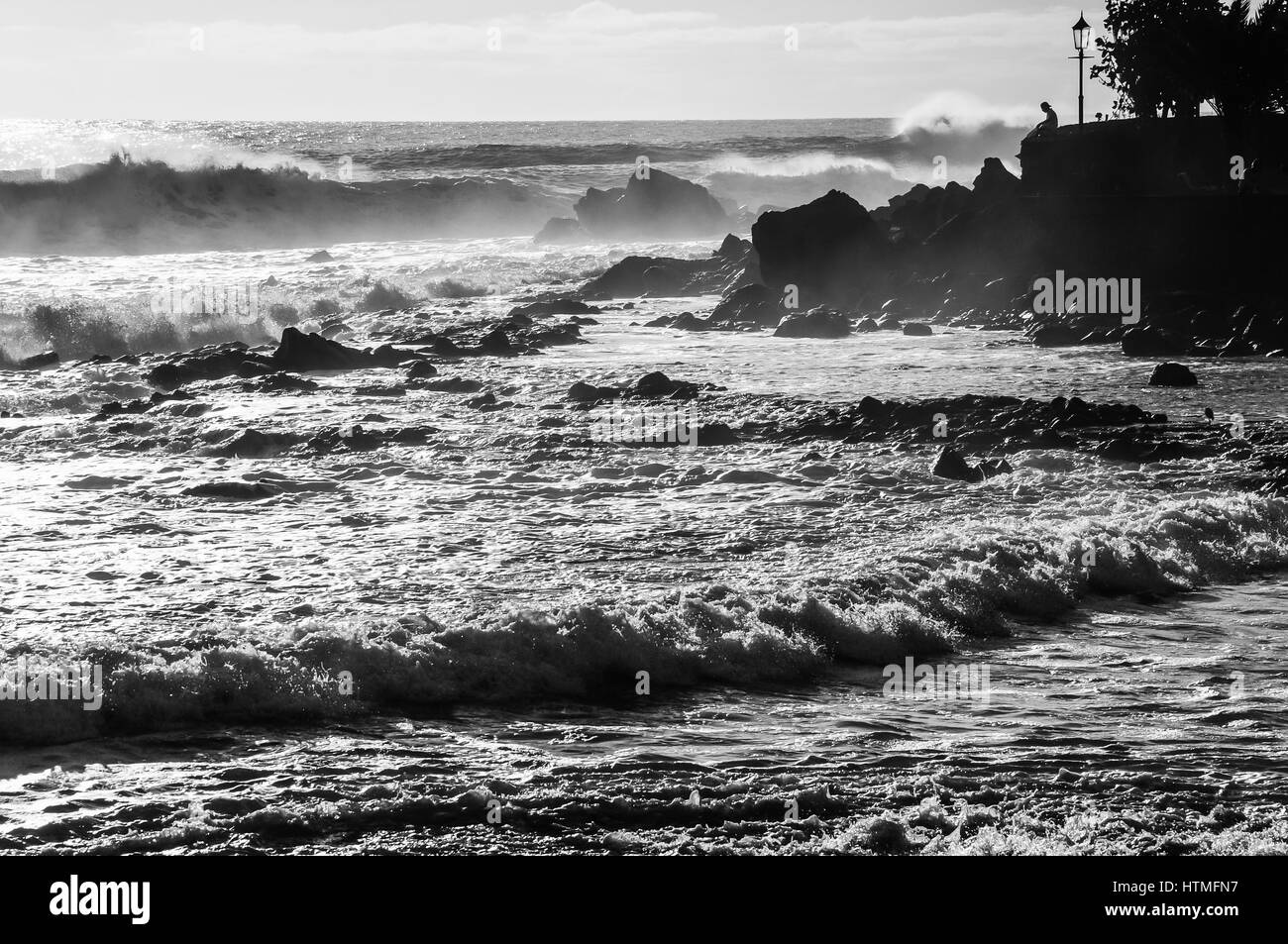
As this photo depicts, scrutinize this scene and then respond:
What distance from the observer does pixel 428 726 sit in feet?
26.6

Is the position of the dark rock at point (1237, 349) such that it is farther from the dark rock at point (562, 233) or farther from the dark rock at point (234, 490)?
the dark rock at point (562, 233)

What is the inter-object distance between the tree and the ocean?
16.0 m

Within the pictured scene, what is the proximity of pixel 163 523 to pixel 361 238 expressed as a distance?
150 ft

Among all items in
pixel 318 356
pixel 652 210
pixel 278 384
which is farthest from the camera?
pixel 652 210

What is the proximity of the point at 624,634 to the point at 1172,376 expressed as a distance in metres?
13.9

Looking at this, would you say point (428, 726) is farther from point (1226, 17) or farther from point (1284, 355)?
point (1226, 17)

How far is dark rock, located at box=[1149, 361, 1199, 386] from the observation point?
811 inches

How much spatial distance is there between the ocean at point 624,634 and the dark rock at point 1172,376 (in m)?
0.73

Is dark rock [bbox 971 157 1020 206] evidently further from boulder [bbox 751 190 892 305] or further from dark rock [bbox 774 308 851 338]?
dark rock [bbox 774 308 851 338]

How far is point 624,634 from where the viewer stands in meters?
9.39

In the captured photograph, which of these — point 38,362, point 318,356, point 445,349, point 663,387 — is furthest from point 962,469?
point 38,362

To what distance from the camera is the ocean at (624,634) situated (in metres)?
6.81

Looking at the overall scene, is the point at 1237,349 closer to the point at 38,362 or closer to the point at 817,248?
the point at 817,248
